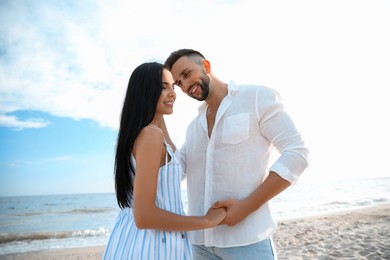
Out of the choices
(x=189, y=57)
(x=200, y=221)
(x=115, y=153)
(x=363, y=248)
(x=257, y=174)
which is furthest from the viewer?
(x=363, y=248)

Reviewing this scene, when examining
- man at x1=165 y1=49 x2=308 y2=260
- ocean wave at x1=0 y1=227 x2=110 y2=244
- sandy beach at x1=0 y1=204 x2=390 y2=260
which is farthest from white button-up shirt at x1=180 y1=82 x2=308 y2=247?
ocean wave at x1=0 y1=227 x2=110 y2=244

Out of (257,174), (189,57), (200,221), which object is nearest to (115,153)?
(200,221)

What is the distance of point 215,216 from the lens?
68.5 inches

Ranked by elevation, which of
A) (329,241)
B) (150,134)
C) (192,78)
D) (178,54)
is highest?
(178,54)

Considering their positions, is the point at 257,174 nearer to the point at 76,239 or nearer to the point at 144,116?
the point at 144,116

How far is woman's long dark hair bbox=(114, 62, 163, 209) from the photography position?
168 centimetres

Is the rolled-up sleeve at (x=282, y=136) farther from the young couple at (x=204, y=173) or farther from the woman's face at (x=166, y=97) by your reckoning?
the woman's face at (x=166, y=97)

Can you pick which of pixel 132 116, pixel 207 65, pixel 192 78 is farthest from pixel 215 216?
pixel 207 65

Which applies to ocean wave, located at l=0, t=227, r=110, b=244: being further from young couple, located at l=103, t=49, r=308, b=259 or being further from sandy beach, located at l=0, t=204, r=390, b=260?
young couple, located at l=103, t=49, r=308, b=259

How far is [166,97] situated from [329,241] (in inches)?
272

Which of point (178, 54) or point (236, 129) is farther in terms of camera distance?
point (178, 54)

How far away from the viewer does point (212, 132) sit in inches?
82.1

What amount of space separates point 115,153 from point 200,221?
1.95ft

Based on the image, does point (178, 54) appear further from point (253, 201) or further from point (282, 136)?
point (253, 201)
